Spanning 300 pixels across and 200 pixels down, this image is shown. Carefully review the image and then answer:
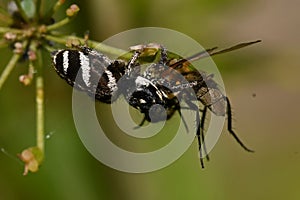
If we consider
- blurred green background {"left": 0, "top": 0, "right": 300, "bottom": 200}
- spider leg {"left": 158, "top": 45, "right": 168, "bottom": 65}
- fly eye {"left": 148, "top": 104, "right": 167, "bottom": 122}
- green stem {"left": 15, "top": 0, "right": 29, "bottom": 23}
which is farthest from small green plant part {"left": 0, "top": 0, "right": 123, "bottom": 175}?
blurred green background {"left": 0, "top": 0, "right": 300, "bottom": 200}

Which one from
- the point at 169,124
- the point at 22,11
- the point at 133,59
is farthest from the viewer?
the point at 169,124

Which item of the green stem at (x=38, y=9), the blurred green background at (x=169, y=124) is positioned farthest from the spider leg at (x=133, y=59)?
the blurred green background at (x=169, y=124)

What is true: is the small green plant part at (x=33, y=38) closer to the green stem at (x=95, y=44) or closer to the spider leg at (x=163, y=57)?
the green stem at (x=95, y=44)

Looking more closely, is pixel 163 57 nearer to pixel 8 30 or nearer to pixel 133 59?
pixel 133 59

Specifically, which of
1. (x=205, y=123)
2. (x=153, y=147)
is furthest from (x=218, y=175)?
(x=205, y=123)

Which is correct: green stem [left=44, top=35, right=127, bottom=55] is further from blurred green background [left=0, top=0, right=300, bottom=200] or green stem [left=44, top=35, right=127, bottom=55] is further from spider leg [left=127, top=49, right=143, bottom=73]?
blurred green background [left=0, top=0, right=300, bottom=200]

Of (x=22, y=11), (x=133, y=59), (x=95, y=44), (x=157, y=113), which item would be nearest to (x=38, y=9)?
(x=22, y=11)
